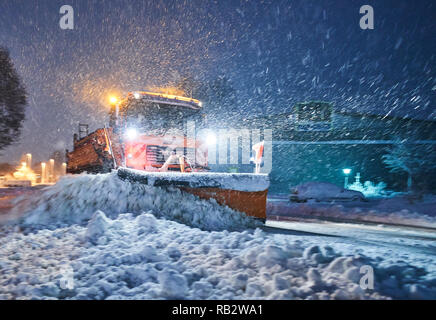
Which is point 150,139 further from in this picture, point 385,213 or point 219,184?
point 385,213

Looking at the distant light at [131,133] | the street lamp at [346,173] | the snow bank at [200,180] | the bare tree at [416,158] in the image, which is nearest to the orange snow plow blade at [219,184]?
the snow bank at [200,180]

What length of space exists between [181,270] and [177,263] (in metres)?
0.18

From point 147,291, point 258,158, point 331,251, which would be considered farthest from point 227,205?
point 147,291

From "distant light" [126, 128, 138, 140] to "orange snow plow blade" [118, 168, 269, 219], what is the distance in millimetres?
2190

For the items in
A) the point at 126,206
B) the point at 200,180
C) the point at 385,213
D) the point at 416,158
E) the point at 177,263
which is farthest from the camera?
the point at 416,158

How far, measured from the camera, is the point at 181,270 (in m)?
2.97

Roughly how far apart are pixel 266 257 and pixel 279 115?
23.5 meters

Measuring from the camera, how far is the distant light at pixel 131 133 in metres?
7.62

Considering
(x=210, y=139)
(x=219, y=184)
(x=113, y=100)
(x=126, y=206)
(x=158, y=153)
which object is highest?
(x=113, y=100)

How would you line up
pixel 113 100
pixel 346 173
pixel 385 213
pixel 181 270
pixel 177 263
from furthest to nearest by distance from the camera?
pixel 346 173 < pixel 385 213 < pixel 113 100 < pixel 177 263 < pixel 181 270

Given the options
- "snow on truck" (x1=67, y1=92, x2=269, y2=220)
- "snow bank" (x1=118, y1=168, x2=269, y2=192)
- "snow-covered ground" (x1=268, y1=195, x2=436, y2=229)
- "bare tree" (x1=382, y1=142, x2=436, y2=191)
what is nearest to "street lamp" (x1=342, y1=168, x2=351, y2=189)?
A: "bare tree" (x1=382, y1=142, x2=436, y2=191)

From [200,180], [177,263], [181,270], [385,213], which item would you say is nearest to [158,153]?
[200,180]

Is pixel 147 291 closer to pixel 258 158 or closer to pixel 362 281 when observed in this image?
pixel 362 281

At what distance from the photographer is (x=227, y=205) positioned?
17.8 feet
